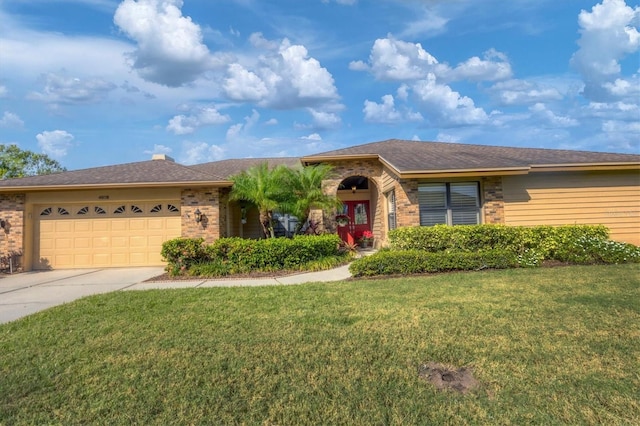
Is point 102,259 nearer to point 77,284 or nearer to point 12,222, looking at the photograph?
point 12,222

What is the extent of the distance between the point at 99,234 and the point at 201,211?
3.59 meters

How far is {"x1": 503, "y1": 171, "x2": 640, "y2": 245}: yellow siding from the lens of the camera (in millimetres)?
12172

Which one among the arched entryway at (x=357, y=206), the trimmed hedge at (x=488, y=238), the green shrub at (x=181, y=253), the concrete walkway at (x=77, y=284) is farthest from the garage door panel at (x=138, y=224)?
the arched entryway at (x=357, y=206)

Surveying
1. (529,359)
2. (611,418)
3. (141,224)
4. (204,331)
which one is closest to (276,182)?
(141,224)

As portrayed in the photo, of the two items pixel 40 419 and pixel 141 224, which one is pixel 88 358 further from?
pixel 141 224

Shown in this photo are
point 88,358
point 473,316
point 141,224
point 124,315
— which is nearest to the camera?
point 88,358

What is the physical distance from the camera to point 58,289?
8906mm

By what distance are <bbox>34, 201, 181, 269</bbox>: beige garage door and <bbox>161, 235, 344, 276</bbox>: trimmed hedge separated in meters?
2.51

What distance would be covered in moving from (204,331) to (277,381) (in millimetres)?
1826

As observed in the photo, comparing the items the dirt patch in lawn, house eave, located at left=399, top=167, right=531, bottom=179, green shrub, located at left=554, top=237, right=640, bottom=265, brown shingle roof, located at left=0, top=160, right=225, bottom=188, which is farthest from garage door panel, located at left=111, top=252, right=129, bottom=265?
green shrub, located at left=554, top=237, right=640, bottom=265

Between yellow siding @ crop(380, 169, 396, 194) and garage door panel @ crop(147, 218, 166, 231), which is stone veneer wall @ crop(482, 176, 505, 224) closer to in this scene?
yellow siding @ crop(380, 169, 396, 194)

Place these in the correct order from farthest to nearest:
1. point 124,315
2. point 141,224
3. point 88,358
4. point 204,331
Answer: point 141,224 → point 124,315 → point 204,331 → point 88,358

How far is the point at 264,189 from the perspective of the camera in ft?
38.9

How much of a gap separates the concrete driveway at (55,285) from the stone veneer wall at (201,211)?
164 centimetres
